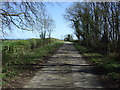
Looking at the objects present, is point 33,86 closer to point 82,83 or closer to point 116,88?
point 82,83

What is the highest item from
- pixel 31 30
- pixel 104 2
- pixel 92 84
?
pixel 104 2

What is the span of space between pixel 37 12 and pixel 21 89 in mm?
4738

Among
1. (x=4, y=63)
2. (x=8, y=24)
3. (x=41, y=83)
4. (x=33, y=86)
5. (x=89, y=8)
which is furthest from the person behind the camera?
(x=89, y=8)

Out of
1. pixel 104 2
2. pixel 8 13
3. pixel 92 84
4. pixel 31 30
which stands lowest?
pixel 92 84

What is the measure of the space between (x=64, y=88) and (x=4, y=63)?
196 inches

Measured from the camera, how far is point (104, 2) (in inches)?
556

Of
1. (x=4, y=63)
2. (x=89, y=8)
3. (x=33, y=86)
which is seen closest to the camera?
(x=33, y=86)

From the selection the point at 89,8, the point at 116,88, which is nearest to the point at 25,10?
the point at 116,88

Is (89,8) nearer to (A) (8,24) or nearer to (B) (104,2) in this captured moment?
(B) (104,2)

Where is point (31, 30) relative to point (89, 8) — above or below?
below

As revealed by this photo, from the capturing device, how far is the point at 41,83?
6.16 metres

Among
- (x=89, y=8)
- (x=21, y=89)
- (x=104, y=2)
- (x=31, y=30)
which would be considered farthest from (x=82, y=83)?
(x=89, y=8)

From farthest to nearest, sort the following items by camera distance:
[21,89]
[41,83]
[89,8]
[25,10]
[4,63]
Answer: [89,8], [4,63], [25,10], [41,83], [21,89]

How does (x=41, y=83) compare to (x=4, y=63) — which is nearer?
(x=41, y=83)
